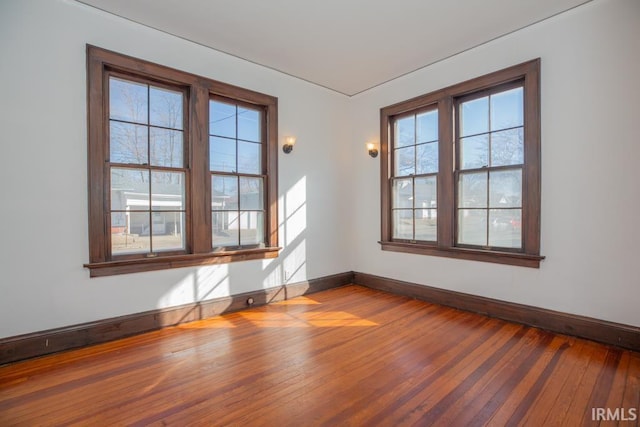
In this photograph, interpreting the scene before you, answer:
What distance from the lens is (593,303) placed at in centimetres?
289

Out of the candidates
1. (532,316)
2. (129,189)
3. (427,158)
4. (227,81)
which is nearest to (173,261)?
(129,189)

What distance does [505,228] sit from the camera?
3.51 m

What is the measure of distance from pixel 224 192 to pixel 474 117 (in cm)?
322

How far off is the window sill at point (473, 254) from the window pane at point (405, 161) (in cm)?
106

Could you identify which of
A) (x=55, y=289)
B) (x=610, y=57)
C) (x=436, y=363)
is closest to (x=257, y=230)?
(x=55, y=289)

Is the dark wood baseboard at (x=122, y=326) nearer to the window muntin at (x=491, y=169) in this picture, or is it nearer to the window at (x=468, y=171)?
the window at (x=468, y=171)

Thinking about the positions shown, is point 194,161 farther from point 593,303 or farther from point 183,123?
point 593,303

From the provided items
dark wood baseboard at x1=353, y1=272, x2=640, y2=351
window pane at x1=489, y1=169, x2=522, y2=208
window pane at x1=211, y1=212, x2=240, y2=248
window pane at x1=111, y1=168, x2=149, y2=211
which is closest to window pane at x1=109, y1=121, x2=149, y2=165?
window pane at x1=111, y1=168, x2=149, y2=211

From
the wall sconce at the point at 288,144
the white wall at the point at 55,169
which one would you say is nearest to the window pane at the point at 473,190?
the wall sconce at the point at 288,144

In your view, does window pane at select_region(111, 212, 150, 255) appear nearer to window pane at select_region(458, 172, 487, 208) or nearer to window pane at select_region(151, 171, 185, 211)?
window pane at select_region(151, 171, 185, 211)

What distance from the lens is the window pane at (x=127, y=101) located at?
3106 millimetres

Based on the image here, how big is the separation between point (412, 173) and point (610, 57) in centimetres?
226

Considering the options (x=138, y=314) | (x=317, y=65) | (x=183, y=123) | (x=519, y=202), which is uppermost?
(x=317, y=65)

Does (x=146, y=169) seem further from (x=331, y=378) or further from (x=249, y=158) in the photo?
(x=331, y=378)
